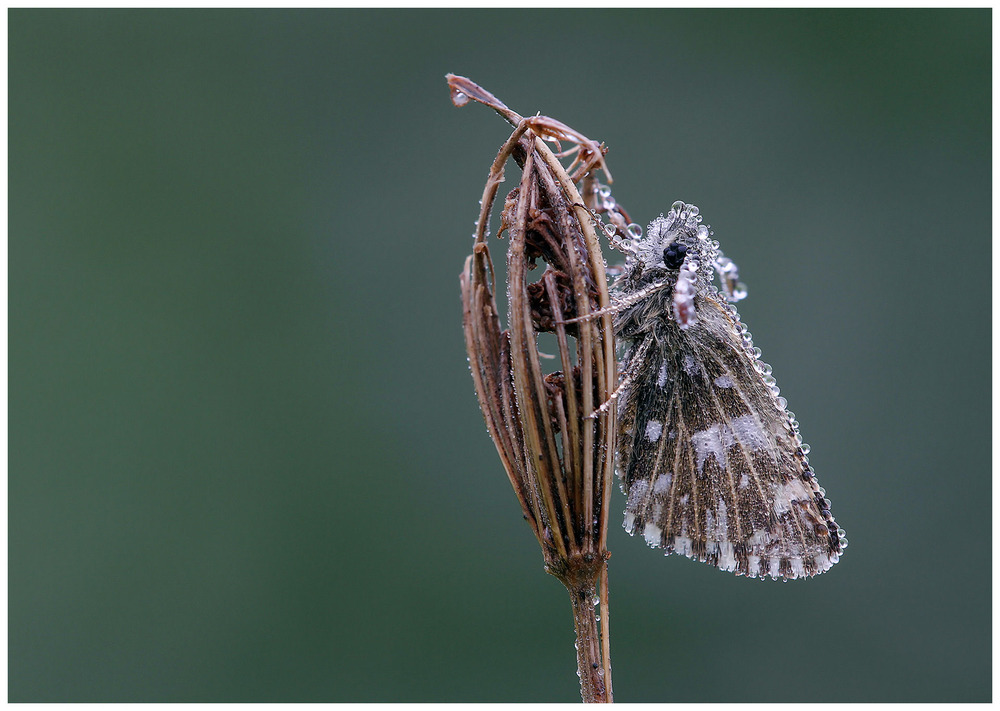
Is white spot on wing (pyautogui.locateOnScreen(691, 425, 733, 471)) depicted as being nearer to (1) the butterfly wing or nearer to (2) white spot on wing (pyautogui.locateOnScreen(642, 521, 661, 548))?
(1) the butterfly wing

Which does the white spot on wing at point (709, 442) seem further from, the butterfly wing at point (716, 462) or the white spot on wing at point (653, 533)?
the white spot on wing at point (653, 533)

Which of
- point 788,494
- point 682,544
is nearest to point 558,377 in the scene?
point 682,544

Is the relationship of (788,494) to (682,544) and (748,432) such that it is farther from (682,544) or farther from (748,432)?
(682,544)

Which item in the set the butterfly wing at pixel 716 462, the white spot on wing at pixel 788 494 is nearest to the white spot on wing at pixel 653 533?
the butterfly wing at pixel 716 462

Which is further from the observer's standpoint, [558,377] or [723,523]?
[723,523]

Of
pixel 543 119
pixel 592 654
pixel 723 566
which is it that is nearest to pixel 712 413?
pixel 723 566

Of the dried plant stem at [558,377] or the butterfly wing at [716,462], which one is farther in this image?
the butterfly wing at [716,462]

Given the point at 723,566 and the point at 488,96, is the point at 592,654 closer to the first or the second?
the point at 723,566
